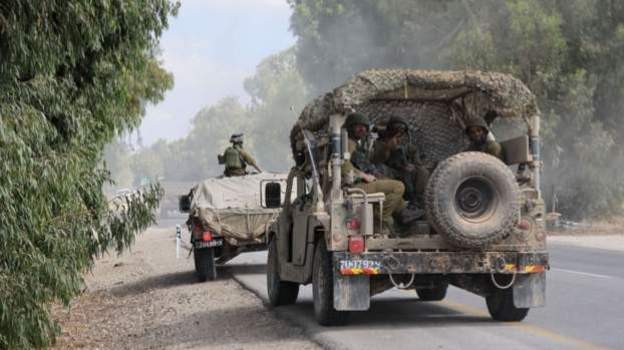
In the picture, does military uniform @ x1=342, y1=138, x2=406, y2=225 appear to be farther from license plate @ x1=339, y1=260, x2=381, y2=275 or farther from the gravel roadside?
the gravel roadside

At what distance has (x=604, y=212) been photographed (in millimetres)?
46094

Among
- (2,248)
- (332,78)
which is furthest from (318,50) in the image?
(2,248)

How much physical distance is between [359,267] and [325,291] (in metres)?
0.61

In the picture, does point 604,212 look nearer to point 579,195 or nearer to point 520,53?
point 579,195

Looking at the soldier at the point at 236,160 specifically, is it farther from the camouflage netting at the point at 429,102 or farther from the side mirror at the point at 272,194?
the camouflage netting at the point at 429,102

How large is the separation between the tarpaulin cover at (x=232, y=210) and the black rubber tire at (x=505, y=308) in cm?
790

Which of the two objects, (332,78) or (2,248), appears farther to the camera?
(332,78)

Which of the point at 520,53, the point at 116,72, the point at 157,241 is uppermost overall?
the point at 520,53

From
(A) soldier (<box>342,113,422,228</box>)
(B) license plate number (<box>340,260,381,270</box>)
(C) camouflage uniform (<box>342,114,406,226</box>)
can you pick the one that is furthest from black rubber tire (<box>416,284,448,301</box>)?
(B) license plate number (<box>340,260,381,270</box>)

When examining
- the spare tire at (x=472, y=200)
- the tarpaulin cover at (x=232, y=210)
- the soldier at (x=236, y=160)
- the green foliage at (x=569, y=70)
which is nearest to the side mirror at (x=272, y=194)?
the spare tire at (x=472, y=200)

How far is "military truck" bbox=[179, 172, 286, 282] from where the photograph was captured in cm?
1959

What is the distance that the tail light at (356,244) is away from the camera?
11.2 meters

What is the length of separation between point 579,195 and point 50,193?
3670cm

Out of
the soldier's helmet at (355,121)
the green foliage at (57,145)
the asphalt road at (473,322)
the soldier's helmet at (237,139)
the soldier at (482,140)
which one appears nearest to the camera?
the green foliage at (57,145)
